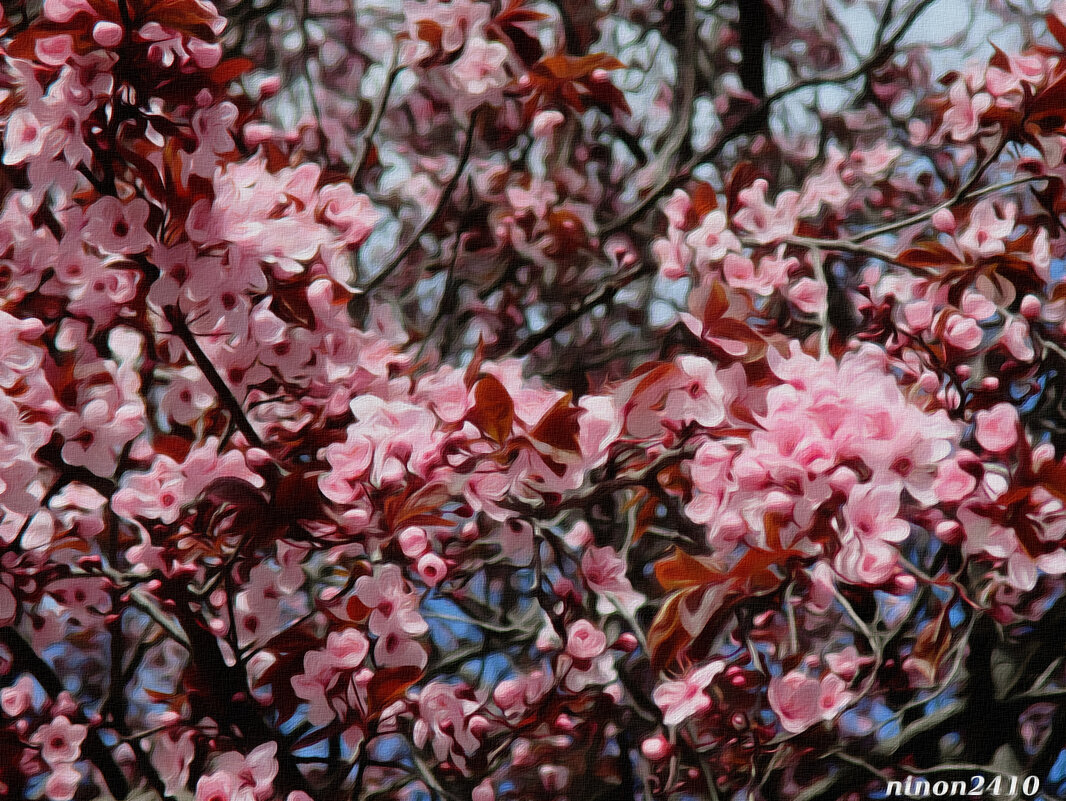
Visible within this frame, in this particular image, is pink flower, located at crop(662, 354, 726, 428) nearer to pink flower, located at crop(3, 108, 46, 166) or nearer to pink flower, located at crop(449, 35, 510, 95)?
pink flower, located at crop(449, 35, 510, 95)

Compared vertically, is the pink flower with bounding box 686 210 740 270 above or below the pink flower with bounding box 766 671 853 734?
above

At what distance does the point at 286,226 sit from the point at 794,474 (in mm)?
515

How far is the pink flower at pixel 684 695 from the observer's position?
2.48 feet

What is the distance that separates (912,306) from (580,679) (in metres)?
0.47

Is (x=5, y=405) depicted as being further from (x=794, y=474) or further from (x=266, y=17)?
(x=794, y=474)

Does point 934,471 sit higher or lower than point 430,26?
lower

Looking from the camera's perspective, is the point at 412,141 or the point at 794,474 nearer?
the point at 794,474

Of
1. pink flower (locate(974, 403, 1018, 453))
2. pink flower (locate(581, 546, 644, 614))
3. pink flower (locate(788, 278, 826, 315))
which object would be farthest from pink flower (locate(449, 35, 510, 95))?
pink flower (locate(974, 403, 1018, 453))

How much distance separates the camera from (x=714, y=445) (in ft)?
2.45

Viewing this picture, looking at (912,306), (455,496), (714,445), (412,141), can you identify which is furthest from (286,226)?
(912,306)

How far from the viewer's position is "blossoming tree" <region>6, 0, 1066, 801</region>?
759 mm

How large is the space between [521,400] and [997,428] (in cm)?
44

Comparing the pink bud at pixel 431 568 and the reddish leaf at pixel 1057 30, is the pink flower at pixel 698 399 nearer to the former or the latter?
the pink bud at pixel 431 568

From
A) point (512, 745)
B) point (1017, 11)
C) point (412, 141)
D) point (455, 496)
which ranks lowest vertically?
point (512, 745)
